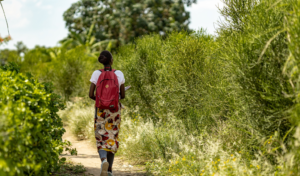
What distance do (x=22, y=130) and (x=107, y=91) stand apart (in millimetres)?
1827

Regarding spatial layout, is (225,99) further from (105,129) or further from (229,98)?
(105,129)

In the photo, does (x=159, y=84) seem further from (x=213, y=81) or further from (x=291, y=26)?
(x=291, y=26)

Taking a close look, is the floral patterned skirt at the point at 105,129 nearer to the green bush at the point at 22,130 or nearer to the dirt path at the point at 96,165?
the green bush at the point at 22,130

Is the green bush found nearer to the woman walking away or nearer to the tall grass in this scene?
the woman walking away

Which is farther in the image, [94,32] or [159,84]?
[94,32]

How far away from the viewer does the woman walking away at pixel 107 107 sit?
446 centimetres

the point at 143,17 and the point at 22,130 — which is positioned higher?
the point at 143,17

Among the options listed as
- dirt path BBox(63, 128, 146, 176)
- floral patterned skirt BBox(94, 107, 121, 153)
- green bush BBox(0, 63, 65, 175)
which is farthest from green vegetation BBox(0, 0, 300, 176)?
floral patterned skirt BBox(94, 107, 121, 153)

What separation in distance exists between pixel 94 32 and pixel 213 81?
2551 centimetres

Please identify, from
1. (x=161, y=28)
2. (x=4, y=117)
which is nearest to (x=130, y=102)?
(x=4, y=117)

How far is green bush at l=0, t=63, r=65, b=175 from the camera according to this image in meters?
2.48

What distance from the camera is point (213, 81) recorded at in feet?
21.2

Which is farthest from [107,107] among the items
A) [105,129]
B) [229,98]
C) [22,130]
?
[229,98]

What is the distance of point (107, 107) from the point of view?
446 centimetres
